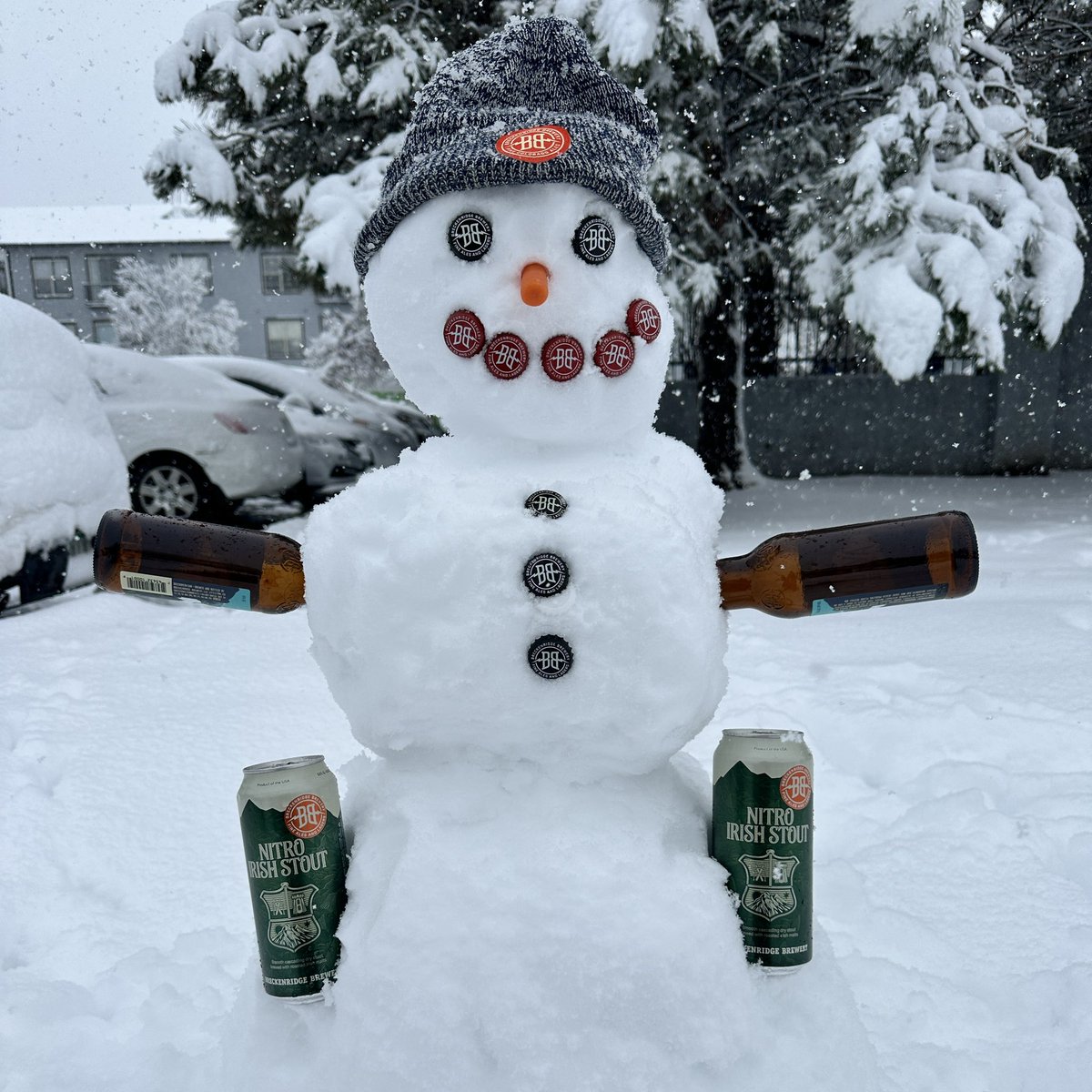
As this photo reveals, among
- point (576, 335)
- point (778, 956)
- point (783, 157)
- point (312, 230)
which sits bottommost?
point (778, 956)

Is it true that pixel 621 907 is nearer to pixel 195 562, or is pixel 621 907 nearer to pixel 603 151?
pixel 195 562

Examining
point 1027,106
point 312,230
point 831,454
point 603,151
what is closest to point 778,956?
point 603,151

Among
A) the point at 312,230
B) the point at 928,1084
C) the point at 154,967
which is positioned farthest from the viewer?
the point at 312,230

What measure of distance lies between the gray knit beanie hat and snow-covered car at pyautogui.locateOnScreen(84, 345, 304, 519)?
5.66 meters

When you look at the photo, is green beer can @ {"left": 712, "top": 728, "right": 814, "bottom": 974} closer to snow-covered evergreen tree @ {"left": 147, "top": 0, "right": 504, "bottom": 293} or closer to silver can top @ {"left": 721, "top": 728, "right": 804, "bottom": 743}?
silver can top @ {"left": 721, "top": 728, "right": 804, "bottom": 743}

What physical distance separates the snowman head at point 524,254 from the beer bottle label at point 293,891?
64 cm

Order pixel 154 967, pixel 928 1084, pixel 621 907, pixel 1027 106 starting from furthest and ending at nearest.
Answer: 1. pixel 1027 106
2. pixel 154 967
3. pixel 928 1084
4. pixel 621 907

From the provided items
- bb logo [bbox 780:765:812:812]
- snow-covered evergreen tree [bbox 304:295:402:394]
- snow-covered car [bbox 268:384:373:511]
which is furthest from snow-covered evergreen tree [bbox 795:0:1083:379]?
snow-covered evergreen tree [bbox 304:295:402:394]

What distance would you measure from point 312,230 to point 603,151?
5.11 m

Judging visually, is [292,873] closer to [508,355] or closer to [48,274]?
[508,355]

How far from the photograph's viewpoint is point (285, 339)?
37688 millimetres

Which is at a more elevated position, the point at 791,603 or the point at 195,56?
the point at 195,56

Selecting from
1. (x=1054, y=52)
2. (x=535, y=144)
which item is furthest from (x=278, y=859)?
(x=1054, y=52)

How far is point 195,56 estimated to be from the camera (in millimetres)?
6637
